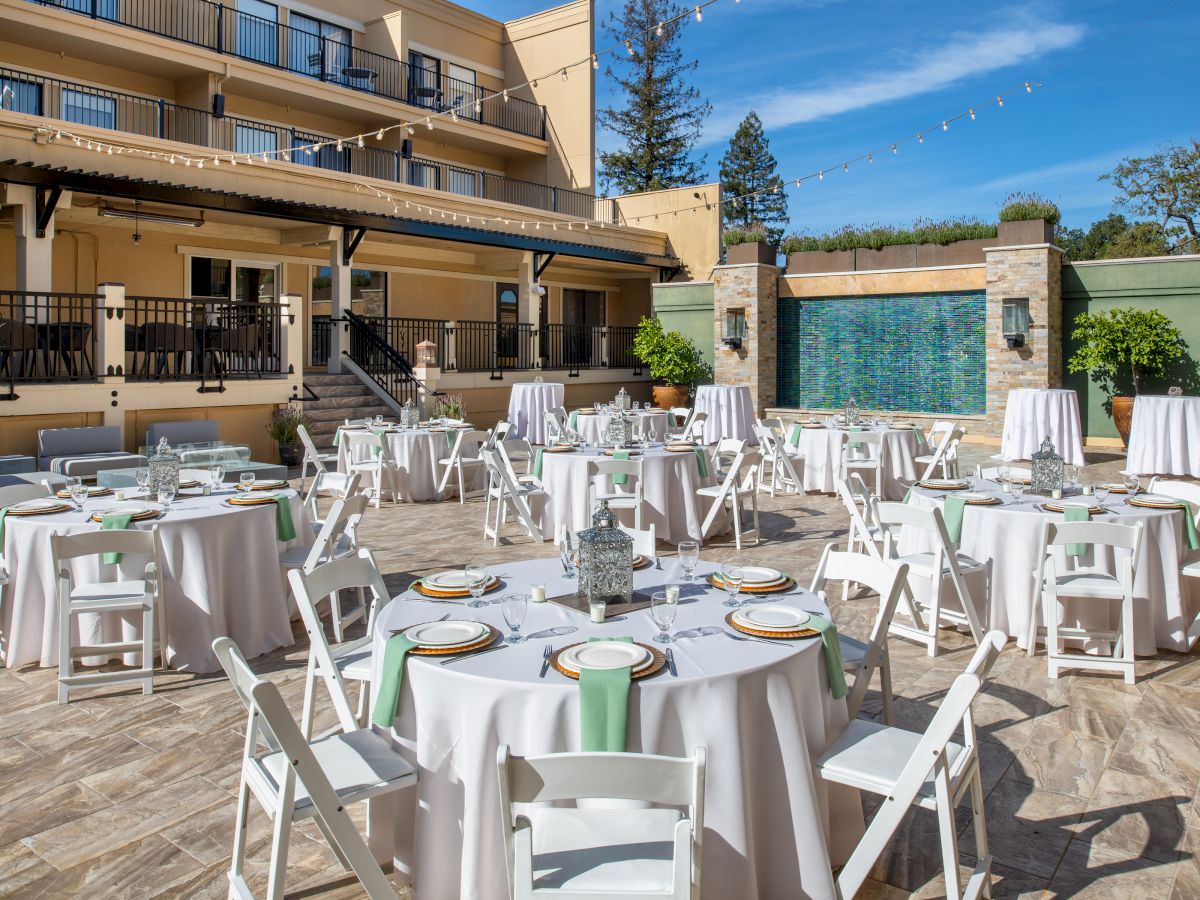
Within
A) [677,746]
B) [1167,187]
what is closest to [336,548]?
[677,746]

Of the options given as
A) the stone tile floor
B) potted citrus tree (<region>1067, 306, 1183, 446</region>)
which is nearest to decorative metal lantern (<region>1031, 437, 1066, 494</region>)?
the stone tile floor

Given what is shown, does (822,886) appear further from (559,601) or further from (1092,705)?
(1092,705)

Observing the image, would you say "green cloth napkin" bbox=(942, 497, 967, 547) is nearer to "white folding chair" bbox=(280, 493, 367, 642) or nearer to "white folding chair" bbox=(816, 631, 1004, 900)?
"white folding chair" bbox=(816, 631, 1004, 900)

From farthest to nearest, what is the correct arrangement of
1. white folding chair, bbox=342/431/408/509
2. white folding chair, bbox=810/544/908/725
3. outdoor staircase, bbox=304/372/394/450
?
outdoor staircase, bbox=304/372/394/450
white folding chair, bbox=342/431/408/509
white folding chair, bbox=810/544/908/725

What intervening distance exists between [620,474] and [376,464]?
3.36 m

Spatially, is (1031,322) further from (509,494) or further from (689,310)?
(509,494)

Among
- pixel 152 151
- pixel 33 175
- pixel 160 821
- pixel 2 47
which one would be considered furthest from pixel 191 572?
pixel 2 47

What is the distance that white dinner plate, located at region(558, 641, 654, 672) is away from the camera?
245cm

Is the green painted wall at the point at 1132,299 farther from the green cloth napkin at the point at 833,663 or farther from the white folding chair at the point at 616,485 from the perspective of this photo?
the green cloth napkin at the point at 833,663

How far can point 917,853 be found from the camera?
2842 millimetres

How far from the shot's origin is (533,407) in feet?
47.8

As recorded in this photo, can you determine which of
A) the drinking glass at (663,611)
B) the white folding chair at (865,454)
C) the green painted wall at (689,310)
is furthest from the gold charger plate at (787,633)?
the green painted wall at (689,310)

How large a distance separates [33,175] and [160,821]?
1031cm

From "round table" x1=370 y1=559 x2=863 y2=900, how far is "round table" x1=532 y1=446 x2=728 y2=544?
15.1 feet
